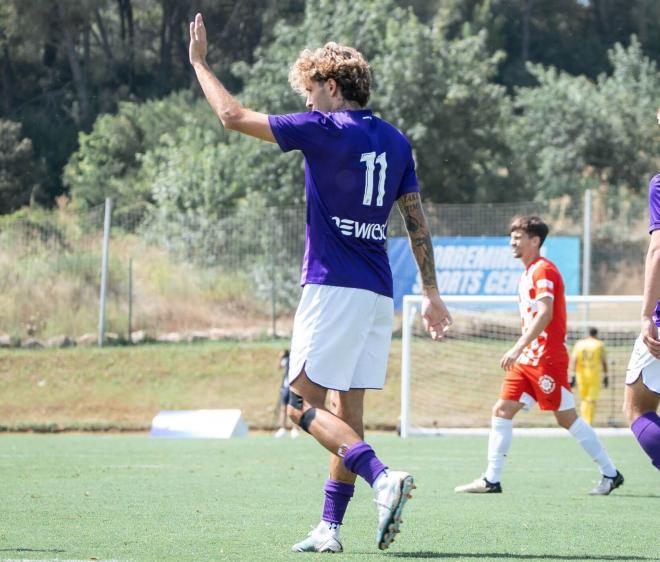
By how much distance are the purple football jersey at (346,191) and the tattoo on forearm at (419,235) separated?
9.9 inches

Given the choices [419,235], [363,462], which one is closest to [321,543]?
[363,462]

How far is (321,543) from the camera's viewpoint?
555 cm

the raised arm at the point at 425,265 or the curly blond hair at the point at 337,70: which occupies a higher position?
the curly blond hair at the point at 337,70

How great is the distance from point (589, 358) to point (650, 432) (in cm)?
1435

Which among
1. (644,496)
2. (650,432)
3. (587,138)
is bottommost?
(644,496)

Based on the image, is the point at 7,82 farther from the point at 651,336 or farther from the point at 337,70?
the point at 651,336

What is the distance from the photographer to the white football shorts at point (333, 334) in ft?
17.8

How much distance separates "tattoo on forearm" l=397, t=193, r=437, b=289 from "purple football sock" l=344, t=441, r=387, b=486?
987 millimetres

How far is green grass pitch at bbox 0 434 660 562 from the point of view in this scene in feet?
18.4

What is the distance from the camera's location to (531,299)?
9.28 meters

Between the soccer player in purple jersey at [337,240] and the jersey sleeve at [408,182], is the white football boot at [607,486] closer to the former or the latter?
the soccer player in purple jersey at [337,240]

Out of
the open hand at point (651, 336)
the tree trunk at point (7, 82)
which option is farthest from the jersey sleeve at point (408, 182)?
the tree trunk at point (7, 82)

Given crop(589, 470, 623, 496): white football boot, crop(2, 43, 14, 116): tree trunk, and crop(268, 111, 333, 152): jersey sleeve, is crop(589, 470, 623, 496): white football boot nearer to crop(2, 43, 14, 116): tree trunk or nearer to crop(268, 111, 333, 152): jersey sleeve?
crop(268, 111, 333, 152): jersey sleeve

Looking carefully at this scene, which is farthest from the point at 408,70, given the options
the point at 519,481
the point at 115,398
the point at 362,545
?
the point at 362,545
